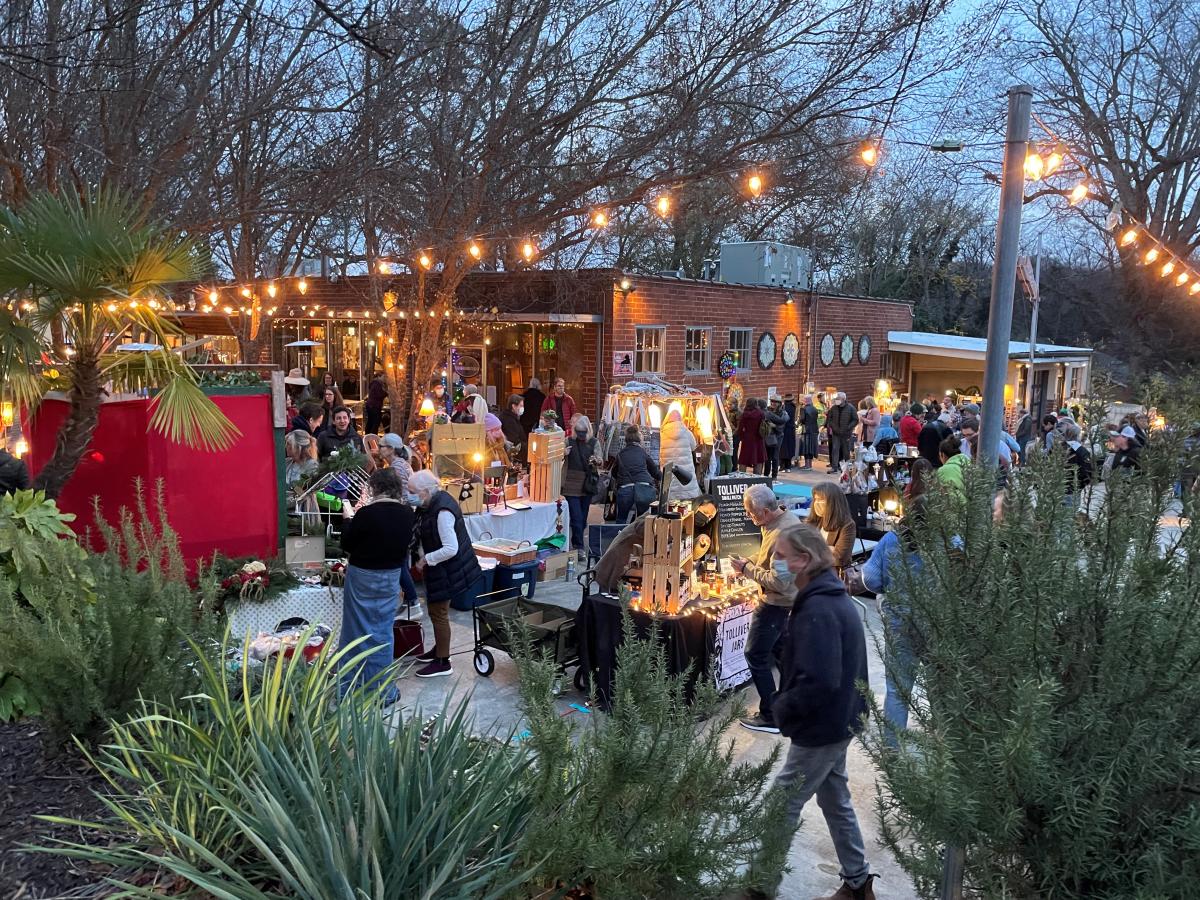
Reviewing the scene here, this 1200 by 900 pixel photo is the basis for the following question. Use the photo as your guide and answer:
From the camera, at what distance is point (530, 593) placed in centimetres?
805

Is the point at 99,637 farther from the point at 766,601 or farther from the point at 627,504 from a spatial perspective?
the point at 627,504

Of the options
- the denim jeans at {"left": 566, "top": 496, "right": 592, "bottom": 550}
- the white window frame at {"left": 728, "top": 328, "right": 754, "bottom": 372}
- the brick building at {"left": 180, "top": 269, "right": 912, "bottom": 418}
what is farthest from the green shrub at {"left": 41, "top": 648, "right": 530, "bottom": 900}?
the white window frame at {"left": 728, "top": 328, "right": 754, "bottom": 372}

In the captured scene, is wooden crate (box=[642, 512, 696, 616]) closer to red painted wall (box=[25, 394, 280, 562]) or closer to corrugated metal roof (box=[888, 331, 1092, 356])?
red painted wall (box=[25, 394, 280, 562])

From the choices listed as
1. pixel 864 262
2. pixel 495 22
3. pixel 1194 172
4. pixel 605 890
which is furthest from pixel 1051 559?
pixel 864 262

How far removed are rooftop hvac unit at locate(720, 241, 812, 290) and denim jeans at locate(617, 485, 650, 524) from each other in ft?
41.2

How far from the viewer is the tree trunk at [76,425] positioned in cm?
461

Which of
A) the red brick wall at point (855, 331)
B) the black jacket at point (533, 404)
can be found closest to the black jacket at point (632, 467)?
the black jacket at point (533, 404)

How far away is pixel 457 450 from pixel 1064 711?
8.22 meters

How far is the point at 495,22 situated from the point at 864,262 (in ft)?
107

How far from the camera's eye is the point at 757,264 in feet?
68.8

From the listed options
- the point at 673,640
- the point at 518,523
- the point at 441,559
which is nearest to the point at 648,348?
the point at 518,523

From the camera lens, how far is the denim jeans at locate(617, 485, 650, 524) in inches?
360

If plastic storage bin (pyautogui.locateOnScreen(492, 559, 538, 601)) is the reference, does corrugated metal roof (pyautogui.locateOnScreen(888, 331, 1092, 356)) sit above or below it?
above

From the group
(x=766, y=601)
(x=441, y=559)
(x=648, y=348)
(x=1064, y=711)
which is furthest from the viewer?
(x=648, y=348)
